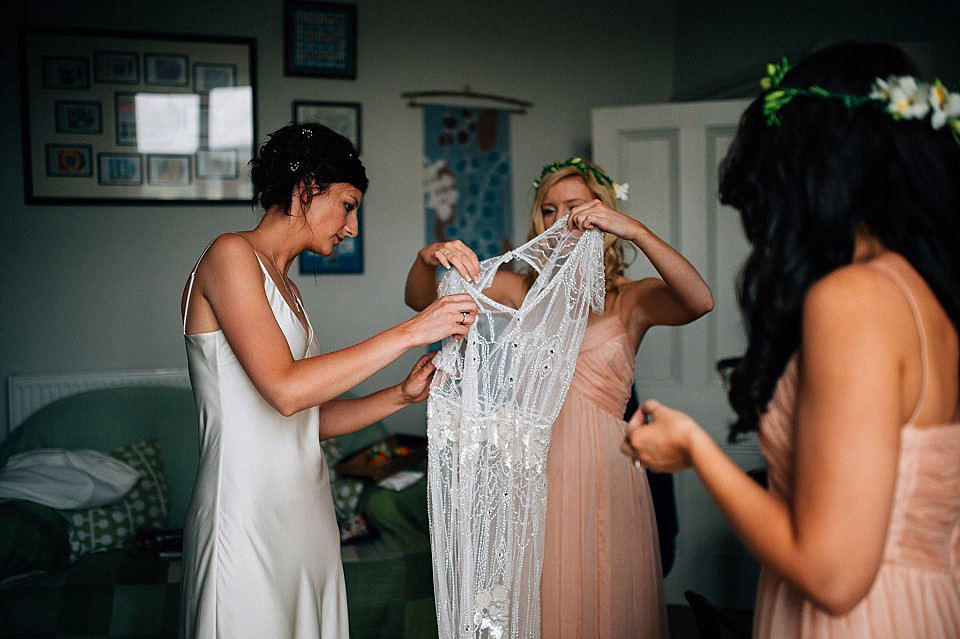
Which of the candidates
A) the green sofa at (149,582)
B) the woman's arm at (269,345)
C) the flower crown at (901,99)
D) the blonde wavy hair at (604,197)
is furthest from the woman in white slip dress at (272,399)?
the green sofa at (149,582)

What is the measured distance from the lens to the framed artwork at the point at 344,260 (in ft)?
14.0

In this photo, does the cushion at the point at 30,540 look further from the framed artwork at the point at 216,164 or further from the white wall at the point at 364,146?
the framed artwork at the point at 216,164

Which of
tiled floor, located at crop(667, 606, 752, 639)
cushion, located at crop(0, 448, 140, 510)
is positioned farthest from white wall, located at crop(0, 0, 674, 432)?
tiled floor, located at crop(667, 606, 752, 639)

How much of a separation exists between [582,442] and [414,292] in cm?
68

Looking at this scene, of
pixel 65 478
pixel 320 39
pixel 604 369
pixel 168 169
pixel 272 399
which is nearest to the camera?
pixel 272 399

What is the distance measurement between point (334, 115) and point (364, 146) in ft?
0.74

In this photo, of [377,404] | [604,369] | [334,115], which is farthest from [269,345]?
[334,115]

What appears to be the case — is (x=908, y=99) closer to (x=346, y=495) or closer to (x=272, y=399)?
(x=272, y=399)

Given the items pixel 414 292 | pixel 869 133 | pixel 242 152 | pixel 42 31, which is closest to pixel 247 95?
pixel 242 152

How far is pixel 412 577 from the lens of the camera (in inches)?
123

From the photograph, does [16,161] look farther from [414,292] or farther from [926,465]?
[926,465]

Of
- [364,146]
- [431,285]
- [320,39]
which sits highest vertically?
[320,39]

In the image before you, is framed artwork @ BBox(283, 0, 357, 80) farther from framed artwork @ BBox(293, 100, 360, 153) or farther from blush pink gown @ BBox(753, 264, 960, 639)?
blush pink gown @ BBox(753, 264, 960, 639)

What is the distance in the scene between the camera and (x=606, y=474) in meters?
2.08
